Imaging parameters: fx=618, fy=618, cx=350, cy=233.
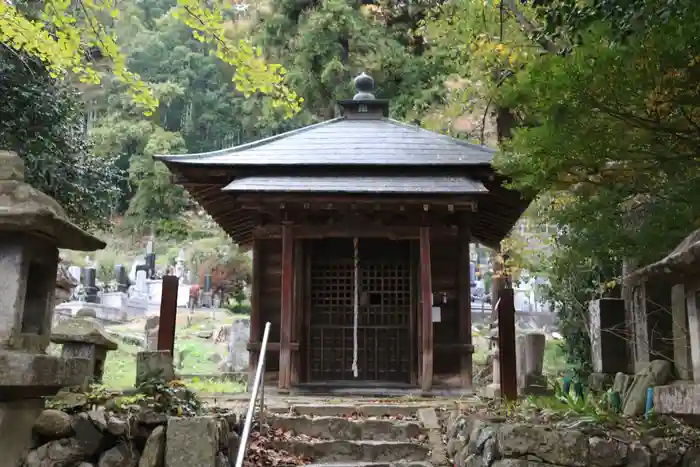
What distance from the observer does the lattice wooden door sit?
10578mm

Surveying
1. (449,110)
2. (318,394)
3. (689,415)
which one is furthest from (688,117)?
(449,110)

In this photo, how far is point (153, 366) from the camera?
228 inches

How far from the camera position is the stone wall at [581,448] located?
15.7 ft

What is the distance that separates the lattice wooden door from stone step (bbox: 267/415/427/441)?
3.51 m

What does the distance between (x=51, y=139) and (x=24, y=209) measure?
8223mm

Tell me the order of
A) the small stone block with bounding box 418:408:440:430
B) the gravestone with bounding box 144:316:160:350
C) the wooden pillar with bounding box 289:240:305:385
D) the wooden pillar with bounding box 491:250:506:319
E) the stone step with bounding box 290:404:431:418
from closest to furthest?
the small stone block with bounding box 418:408:440:430 → the stone step with bounding box 290:404:431:418 → the wooden pillar with bounding box 289:240:305:385 → the wooden pillar with bounding box 491:250:506:319 → the gravestone with bounding box 144:316:160:350

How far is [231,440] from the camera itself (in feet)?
19.9

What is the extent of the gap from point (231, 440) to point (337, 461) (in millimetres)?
1169

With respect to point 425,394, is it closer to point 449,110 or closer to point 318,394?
point 318,394

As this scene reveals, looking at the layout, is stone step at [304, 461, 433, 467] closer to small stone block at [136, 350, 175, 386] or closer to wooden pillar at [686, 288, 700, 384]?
small stone block at [136, 350, 175, 386]

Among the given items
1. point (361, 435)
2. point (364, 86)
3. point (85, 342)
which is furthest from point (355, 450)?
point (364, 86)

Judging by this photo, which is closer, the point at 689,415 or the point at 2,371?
the point at 2,371

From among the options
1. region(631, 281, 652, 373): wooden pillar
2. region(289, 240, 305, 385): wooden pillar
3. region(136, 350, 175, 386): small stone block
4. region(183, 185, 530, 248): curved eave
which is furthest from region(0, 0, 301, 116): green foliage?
region(631, 281, 652, 373): wooden pillar

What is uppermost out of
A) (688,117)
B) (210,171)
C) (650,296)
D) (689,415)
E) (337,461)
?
(210,171)
